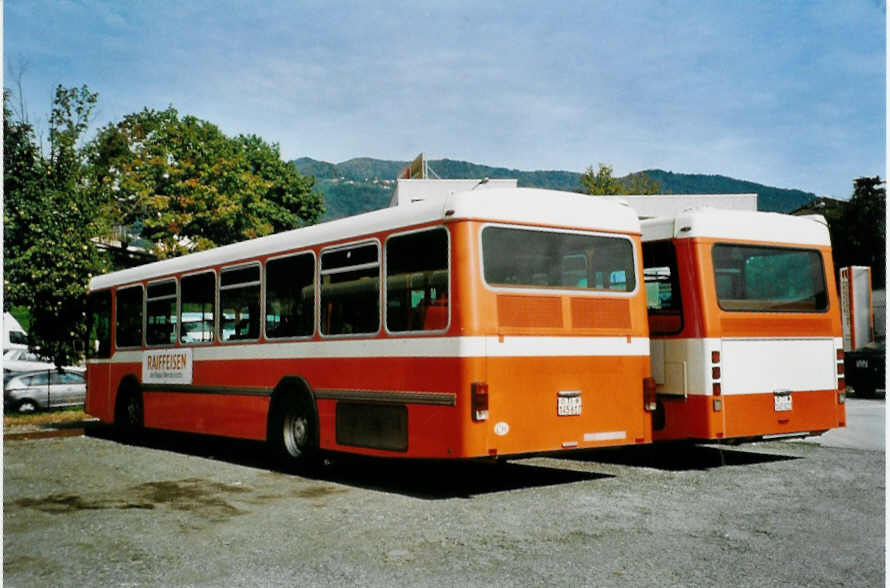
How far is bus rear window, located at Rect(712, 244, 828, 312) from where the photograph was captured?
10656 millimetres

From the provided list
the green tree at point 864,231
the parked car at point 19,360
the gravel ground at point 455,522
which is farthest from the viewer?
the parked car at point 19,360

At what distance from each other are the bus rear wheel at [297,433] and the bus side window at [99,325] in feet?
18.8

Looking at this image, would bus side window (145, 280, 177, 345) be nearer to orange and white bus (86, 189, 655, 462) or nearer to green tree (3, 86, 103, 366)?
orange and white bus (86, 189, 655, 462)

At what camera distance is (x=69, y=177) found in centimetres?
2150

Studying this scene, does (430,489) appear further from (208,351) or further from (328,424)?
(208,351)

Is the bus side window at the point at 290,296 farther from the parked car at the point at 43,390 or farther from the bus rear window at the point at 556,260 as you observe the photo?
the parked car at the point at 43,390

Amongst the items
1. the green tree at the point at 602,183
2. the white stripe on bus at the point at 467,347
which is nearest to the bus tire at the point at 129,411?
the white stripe on bus at the point at 467,347

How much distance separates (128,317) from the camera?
49.3 feet

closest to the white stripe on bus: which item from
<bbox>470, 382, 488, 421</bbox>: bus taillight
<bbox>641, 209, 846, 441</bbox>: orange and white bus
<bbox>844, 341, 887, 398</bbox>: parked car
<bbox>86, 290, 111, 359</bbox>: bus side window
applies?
<bbox>470, 382, 488, 421</bbox>: bus taillight

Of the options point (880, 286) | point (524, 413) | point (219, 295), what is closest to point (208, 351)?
point (219, 295)

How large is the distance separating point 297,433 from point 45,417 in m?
13.3

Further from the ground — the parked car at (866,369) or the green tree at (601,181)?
the green tree at (601,181)

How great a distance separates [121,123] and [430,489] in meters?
35.8

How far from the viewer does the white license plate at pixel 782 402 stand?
10758 mm
